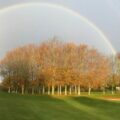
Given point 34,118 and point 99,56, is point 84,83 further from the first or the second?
point 34,118

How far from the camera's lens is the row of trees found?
10144 cm

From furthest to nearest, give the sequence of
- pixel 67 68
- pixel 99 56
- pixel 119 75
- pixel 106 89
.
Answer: pixel 106 89, pixel 119 75, pixel 99 56, pixel 67 68

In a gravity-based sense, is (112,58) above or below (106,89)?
above

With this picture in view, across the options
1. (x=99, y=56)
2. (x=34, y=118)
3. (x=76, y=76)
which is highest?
(x=99, y=56)

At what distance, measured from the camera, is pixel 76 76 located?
103m

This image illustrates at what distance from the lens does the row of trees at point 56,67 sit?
101438mm

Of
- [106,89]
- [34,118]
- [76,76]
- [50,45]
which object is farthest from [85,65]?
[34,118]

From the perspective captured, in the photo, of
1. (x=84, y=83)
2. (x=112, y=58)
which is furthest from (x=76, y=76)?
(x=112, y=58)

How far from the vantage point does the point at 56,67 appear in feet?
330

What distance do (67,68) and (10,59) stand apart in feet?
85.8

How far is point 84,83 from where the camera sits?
105 m

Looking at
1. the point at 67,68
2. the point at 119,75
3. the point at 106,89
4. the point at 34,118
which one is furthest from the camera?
the point at 106,89

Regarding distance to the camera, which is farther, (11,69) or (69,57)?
(11,69)

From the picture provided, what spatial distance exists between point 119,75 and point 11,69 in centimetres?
3935
